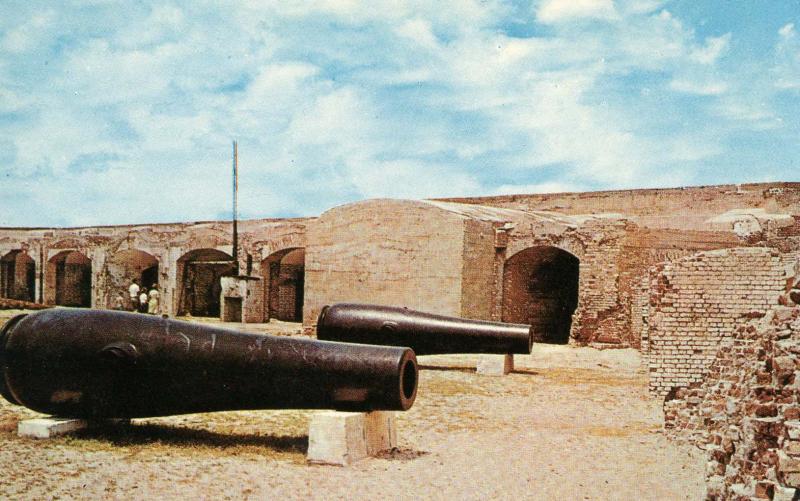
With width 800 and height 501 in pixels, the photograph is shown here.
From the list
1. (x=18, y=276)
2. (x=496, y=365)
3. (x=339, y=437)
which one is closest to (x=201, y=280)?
(x=18, y=276)

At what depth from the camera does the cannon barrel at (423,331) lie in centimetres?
986

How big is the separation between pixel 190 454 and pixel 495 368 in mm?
6427

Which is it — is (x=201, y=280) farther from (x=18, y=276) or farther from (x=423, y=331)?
(x=423, y=331)

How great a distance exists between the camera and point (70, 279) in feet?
96.7

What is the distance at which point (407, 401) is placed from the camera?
206 inches

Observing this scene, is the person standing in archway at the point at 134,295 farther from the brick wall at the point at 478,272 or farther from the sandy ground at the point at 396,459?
the sandy ground at the point at 396,459

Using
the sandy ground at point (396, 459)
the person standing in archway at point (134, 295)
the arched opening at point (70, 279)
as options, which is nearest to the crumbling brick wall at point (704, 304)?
the sandy ground at point (396, 459)

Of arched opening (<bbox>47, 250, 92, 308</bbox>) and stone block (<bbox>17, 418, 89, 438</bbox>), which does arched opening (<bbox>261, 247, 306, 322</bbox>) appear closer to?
→ arched opening (<bbox>47, 250, 92, 308</bbox>)

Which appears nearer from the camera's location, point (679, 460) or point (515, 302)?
point (679, 460)

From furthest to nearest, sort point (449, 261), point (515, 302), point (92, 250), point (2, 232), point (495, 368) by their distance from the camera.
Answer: point (2, 232)
point (92, 250)
point (515, 302)
point (449, 261)
point (495, 368)

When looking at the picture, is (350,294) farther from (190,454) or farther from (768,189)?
(768,189)

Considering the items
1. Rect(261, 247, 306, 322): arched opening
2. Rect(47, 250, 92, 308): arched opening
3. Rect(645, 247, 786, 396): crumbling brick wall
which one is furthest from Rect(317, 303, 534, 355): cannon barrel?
Rect(47, 250, 92, 308): arched opening

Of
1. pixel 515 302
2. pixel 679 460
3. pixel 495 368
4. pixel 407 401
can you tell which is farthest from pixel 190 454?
pixel 515 302

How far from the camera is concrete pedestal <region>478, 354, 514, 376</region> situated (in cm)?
1111
